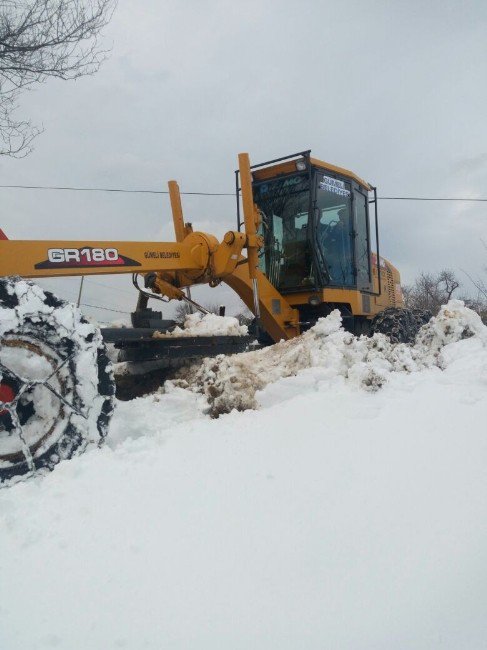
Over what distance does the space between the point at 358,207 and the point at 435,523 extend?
18.5 ft

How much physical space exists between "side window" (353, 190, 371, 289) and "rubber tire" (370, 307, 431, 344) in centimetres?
53

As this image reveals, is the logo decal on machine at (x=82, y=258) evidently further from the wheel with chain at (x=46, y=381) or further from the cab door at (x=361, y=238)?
the cab door at (x=361, y=238)

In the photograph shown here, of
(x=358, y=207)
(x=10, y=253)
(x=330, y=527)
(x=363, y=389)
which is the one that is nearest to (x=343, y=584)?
(x=330, y=527)

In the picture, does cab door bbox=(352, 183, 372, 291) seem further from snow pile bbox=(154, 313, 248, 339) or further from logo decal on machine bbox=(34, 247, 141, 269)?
logo decal on machine bbox=(34, 247, 141, 269)

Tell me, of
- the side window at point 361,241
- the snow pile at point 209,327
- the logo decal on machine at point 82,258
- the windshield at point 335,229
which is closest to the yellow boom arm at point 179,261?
the logo decal on machine at point 82,258

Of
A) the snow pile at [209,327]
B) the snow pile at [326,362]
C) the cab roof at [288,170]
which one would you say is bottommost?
the snow pile at [326,362]

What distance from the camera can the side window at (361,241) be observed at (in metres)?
6.74

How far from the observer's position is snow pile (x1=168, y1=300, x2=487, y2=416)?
11.2ft

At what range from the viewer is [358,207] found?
685 cm

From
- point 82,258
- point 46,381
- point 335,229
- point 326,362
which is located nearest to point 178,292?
point 82,258

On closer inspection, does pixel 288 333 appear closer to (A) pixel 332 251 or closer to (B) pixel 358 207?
(A) pixel 332 251

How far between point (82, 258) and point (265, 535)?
103 inches

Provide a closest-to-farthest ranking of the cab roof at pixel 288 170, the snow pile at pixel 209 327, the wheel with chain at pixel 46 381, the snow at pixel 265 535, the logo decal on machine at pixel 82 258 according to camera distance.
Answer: the snow at pixel 265 535
the wheel with chain at pixel 46 381
the logo decal on machine at pixel 82 258
the snow pile at pixel 209 327
the cab roof at pixel 288 170

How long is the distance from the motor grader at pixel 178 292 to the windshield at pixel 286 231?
13 mm
